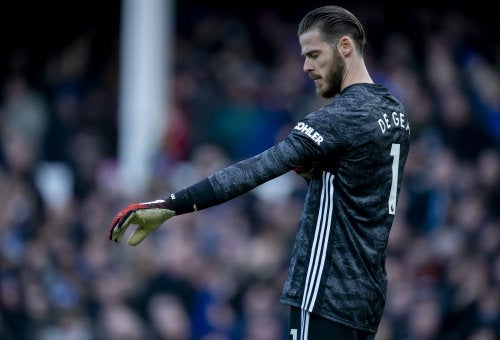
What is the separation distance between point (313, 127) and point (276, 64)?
8.59m

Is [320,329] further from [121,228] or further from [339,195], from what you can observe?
[121,228]

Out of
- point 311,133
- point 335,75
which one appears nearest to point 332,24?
point 335,75

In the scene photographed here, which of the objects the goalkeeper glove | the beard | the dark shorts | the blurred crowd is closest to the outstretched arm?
the goalkeeper glove

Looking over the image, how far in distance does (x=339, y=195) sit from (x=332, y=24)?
2.30ft

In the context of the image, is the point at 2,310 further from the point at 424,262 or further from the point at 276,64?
the point at 276,64

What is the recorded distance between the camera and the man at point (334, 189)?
→ 4176mm

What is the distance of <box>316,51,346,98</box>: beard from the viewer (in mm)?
4402

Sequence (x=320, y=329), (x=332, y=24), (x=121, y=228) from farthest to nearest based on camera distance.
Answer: (x=332, y=24) → (x=320, y=329) → (x=121, y=228)

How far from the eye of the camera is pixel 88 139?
39.3 ft

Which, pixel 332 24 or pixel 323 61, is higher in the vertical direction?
pixel 332 24

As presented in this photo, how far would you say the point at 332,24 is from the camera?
439 cm

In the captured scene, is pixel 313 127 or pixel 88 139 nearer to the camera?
pixel 313 127

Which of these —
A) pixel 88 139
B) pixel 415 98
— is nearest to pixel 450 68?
pixel 415 98

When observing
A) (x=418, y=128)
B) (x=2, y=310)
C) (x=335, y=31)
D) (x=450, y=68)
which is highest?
(x=450, y=68)
